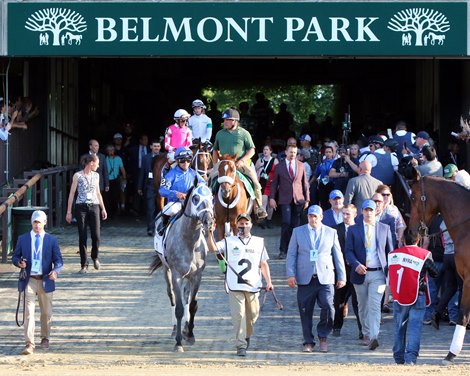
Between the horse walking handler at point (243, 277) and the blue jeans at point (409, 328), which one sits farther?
the horse walking handler at point (243, 277)

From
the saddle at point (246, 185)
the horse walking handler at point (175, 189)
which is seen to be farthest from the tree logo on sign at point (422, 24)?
the horse walking handler at point (175, 189)

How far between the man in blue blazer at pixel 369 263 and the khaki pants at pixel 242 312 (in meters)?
1.46

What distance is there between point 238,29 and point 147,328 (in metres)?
8.58

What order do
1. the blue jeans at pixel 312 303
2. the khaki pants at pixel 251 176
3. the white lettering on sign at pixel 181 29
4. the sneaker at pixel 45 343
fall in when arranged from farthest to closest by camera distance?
1. the white lettering on sign at pixel 181 29
2. the khaki pants at pixel 251 176
3. the sneaker at pixel 45 343
4. the blue jeans at pixel 312 303

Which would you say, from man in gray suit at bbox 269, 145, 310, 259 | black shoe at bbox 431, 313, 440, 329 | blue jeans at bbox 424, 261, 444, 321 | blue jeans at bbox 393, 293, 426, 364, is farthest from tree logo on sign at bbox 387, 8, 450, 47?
blue jeans at bbox 393, 293, 426, 364

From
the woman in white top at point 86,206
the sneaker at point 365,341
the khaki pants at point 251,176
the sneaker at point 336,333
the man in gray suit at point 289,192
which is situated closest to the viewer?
the sneaker at point 365,341

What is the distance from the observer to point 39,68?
29188 millimetres

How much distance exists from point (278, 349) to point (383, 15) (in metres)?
9.95

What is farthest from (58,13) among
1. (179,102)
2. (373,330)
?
(179,102)

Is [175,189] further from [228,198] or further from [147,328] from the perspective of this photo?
[228,198]

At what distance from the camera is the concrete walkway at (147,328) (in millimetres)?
15203

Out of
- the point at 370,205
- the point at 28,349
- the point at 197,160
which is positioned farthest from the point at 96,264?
the point at 370,205

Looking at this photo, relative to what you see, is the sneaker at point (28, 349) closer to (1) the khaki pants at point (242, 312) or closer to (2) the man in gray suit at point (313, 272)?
(1) the khaki pants at point (242, 312)

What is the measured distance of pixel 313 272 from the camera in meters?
15.5
